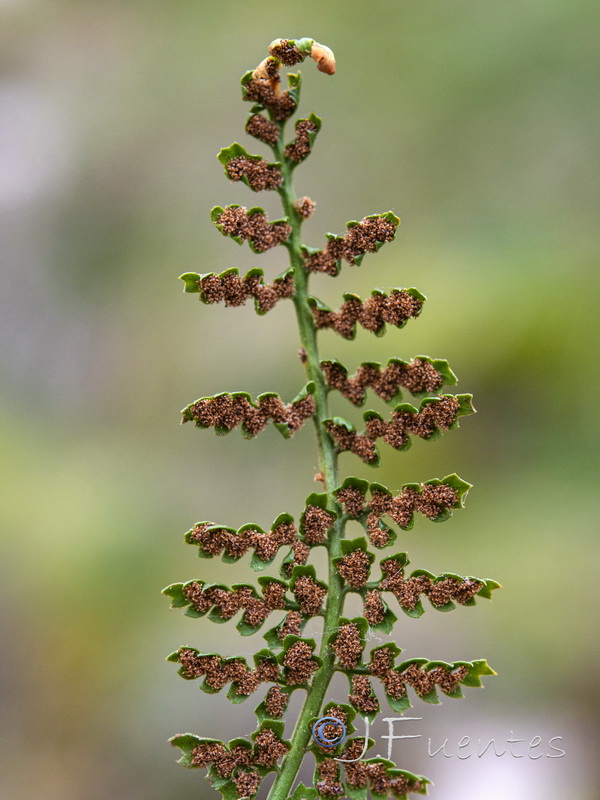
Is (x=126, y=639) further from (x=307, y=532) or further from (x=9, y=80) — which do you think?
(x=9, y=80)

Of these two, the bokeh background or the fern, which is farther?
the bokeh background

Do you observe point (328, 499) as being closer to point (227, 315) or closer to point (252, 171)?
point (252, 171)

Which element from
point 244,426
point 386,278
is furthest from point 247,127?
point 386,278

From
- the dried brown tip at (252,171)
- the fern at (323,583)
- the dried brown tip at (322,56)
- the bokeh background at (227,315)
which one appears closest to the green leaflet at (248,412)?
the fern at (323,583)

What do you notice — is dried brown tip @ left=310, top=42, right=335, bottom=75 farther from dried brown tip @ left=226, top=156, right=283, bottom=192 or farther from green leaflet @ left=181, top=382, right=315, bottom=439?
green leaflet @ left=181, top=382, right=315, bottom=439

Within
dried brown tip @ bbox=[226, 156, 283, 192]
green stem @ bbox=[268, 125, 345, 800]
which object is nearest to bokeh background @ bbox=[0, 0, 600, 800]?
green stem @ bbox=[268, 125, 345, 800]

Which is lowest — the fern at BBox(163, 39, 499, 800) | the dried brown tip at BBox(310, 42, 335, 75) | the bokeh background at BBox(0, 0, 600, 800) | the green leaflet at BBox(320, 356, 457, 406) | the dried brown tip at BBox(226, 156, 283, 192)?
the fern at BBox(163, 39, 499, 800)

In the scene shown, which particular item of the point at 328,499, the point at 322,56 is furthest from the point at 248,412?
the point at 322,56

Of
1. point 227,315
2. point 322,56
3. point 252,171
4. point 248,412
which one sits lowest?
point 248,412
